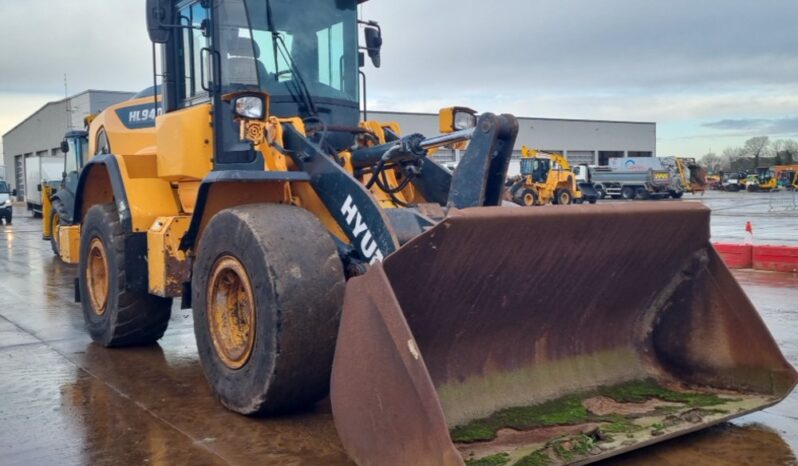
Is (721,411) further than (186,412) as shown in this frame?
No

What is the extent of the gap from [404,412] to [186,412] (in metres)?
2.21

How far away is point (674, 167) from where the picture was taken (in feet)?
149

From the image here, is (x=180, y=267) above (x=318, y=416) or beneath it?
above

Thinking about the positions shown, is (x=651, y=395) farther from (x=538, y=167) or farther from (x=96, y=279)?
(x=538, y=167)

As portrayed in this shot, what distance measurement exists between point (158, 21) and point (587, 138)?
61877 millimetres

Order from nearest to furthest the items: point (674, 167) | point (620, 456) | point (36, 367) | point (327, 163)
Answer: point (620, 456) → point (327, 163) → point (36, 367) → point (674, 167)

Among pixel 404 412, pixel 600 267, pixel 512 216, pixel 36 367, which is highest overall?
pixel 512 216

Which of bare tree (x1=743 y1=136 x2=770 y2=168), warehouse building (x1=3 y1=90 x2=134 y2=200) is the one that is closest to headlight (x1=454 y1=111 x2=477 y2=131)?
warehouse building (x1=3 y1=90 x2=134 y2=200)

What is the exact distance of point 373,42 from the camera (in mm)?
6629

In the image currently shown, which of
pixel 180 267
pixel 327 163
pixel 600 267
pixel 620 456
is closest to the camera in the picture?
pixel 620 456

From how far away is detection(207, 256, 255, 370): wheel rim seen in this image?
5.09 m

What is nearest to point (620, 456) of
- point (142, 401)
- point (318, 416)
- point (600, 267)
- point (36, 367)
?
point (600, 267)

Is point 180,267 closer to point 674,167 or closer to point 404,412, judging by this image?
point 404,412

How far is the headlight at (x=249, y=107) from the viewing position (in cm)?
526
